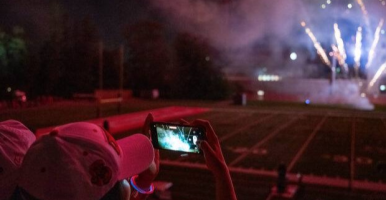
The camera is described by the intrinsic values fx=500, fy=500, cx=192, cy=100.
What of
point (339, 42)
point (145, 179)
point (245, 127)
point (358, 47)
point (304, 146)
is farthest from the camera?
point (358, 47)

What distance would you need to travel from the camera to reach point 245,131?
17.7m

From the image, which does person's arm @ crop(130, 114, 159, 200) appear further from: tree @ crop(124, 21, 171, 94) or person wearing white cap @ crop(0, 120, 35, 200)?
tree @ crop(124, 21, 171, 94)

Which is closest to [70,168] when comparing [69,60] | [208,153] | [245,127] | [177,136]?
[208,153]

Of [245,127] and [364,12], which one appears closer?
[245,127]

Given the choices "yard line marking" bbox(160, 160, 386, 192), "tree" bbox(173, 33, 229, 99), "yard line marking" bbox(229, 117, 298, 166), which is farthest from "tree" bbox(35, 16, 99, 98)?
"yard line marking" bbox(160, 160, 386, 192)

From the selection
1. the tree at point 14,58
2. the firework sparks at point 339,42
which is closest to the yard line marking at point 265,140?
the firework sparks at point 339,42

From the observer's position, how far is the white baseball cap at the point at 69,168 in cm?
126

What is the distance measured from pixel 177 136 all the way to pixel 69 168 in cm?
69

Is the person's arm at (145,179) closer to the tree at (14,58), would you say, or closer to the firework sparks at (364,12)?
the tree at (14,58)

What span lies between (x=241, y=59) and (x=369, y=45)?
10798mm

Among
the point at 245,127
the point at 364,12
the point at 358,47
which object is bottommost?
the point at 245,127

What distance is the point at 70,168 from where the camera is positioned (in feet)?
4.15

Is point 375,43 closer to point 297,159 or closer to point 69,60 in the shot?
point 69,60

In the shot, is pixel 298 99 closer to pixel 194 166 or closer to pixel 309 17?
pixel 309 17
